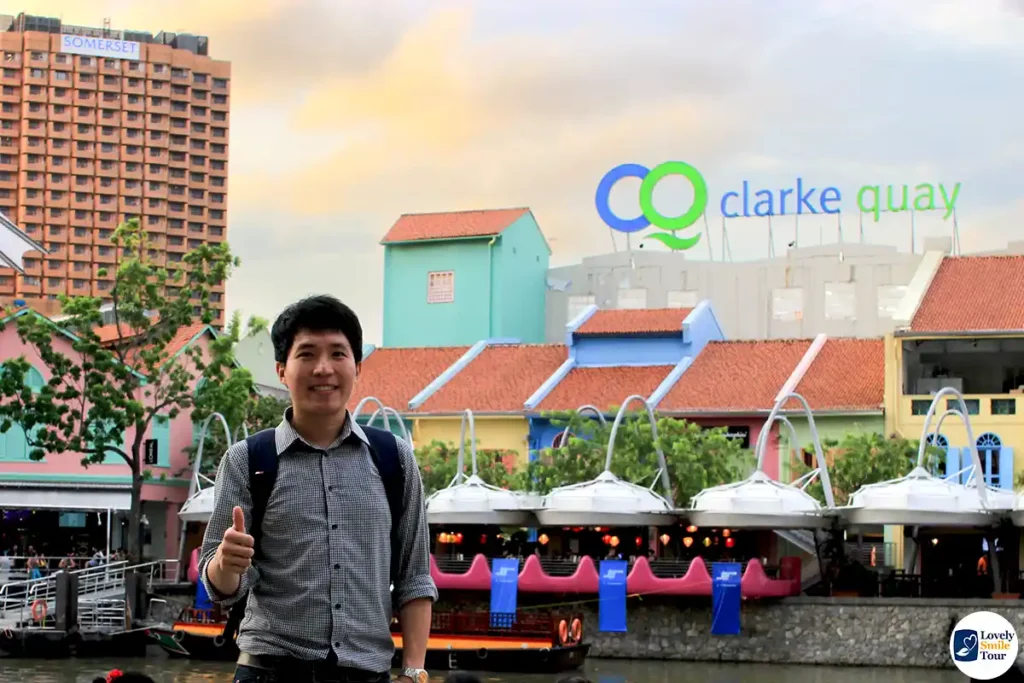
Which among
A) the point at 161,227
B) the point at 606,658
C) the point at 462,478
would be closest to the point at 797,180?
the point at 462,478

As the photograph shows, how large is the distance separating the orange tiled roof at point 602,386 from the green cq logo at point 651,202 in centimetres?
1279

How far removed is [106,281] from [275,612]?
110295mm

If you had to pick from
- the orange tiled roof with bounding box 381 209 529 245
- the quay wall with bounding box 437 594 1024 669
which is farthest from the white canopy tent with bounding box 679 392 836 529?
the orange tiled roof with bounding box 381 209 529 245

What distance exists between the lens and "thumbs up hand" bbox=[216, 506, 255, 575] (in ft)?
17.0

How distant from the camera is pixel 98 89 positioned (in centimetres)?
11012

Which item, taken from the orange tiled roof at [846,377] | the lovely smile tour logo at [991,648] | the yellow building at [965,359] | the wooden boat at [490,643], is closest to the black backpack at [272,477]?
the lovely smile tour logo at [991,648]

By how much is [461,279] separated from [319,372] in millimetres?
58238

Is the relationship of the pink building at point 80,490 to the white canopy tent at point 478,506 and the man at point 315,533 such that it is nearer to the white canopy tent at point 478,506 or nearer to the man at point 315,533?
the white canopy tent at point 478,506

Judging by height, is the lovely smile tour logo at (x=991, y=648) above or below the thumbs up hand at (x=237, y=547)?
below

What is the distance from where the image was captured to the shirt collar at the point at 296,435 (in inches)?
225

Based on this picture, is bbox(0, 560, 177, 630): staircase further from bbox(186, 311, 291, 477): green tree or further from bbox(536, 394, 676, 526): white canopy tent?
bbox(536, 394, 676, 526): white canopy tent

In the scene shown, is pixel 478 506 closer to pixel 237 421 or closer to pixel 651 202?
pixel 237 421

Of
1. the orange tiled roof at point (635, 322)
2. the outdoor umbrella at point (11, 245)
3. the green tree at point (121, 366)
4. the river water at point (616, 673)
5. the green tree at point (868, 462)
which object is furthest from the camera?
the orange tiled roof at point (635, 322)

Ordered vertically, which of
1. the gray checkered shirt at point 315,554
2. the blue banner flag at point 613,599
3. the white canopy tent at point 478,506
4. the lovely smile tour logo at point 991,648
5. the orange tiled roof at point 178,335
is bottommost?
the blue banner flag at point 613,599
